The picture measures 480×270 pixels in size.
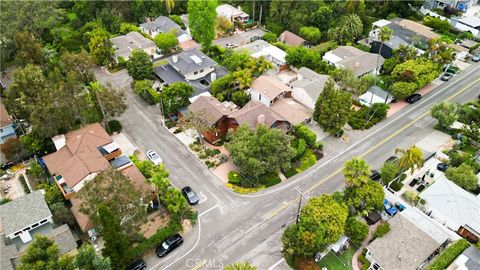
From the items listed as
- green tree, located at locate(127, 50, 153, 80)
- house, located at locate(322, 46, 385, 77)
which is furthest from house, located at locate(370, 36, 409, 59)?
green tree, located at locate(127, 50, 153, 80)

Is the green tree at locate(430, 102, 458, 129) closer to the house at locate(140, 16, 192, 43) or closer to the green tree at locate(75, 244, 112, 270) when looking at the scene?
the green tree at locate(75, 244, 112, 270)

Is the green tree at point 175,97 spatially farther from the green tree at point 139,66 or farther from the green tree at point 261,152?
the green tree at point 261,152

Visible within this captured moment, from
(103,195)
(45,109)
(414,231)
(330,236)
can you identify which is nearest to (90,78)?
(45,109)

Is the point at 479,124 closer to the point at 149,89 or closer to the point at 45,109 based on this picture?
the point at 149,89

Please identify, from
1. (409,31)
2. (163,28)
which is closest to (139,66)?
(163,28)

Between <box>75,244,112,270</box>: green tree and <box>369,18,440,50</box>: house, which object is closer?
<box>75,244,112,270</box>: green tree

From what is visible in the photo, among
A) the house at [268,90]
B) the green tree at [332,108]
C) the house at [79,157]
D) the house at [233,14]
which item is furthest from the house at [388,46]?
the house at [79,157]

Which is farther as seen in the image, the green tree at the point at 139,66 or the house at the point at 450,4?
the house at the point at 450,4
